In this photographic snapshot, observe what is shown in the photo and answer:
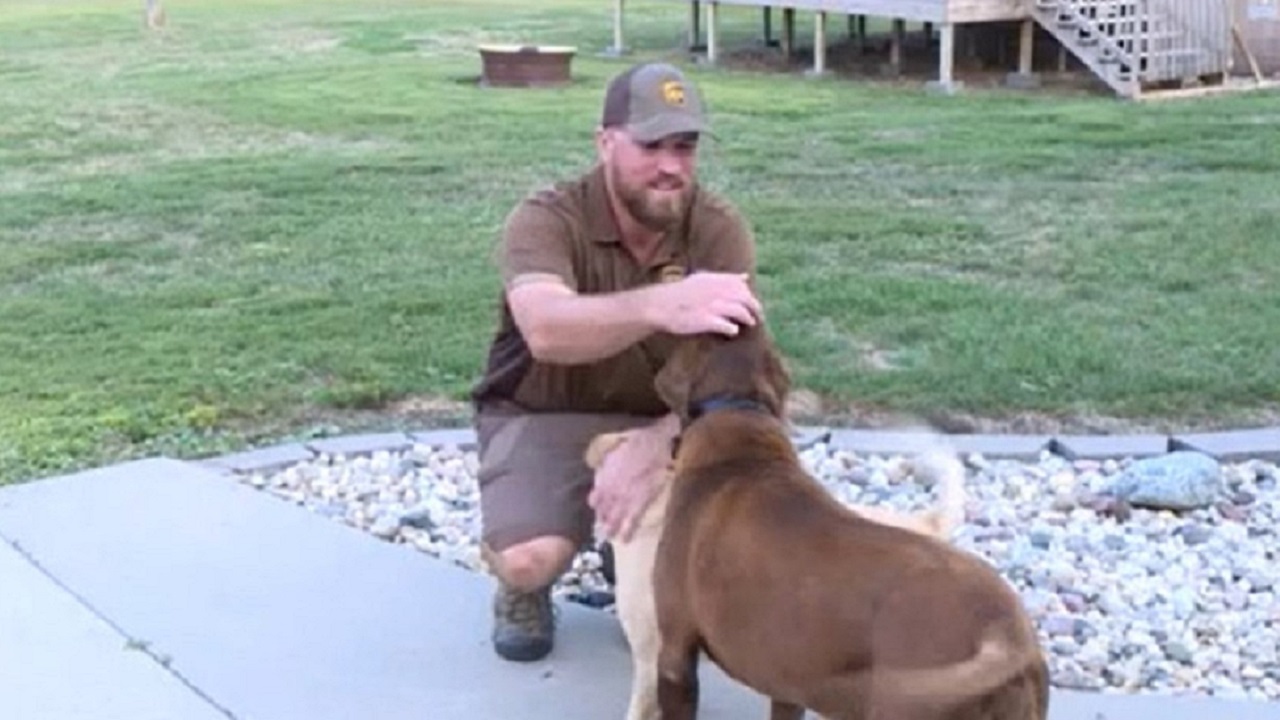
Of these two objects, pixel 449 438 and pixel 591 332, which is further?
pixel 449 438

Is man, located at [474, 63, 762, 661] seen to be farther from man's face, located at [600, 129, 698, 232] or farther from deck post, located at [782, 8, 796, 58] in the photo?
deck post, located at [782, 8, 796, 58]

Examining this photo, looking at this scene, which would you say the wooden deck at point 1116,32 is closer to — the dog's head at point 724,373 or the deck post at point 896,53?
Answer: the deck post at point 896,53

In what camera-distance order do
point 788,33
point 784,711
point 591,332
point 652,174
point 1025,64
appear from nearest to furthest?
1. point 784,711
2. point 591,332
3. point 652,174
4. point 1025,64
5. point 788,33

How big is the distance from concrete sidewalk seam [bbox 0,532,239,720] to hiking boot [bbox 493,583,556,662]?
0.57m

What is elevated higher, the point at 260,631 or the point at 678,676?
the point at 678,676

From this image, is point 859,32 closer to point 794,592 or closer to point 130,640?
point 130,640

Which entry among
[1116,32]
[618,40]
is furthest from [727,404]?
[618,40]

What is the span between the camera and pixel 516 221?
3922 millimetres

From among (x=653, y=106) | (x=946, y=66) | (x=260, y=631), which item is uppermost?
(x=653, y=106)

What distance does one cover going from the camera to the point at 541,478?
4172mm

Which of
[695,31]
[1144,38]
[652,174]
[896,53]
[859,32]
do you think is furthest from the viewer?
[859,32]

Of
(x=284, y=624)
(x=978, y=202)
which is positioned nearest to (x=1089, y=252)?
(x=978, y=202)

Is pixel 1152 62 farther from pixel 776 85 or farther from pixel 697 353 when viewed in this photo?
pixel 697 353

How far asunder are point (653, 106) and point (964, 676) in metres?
1.41
